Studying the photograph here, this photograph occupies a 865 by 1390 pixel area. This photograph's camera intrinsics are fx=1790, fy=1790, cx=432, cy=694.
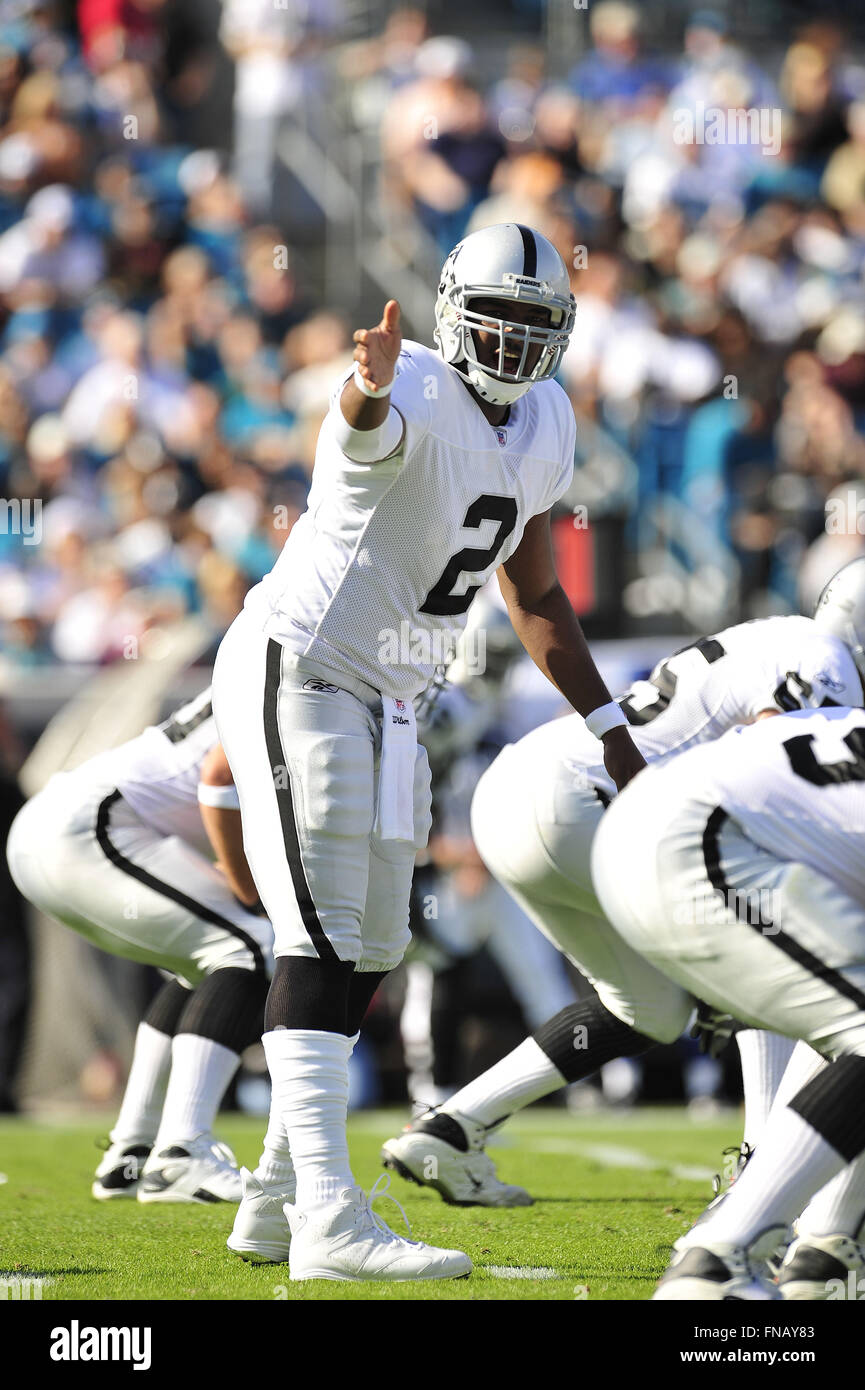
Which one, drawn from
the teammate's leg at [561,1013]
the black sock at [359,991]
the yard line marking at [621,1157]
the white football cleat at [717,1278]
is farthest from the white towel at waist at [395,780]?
the yard line marking at [621,1157]

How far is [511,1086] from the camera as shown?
476cm

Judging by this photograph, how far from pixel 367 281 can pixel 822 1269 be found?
8.53 metres

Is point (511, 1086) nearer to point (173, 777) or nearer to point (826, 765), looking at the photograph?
point (173, 777)

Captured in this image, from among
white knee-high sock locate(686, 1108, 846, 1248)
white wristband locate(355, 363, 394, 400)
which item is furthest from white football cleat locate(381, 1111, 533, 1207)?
white wristband locate(355, 363, 394, 400)

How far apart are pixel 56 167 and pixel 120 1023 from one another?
19.5 ft

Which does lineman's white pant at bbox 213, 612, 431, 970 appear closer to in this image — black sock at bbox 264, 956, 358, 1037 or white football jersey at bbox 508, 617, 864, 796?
black sock at bbox 264, 956, 358, 1037

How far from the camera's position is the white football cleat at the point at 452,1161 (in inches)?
187

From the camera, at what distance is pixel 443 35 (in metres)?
12.0

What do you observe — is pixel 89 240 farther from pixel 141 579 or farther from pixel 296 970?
pixel 296 970

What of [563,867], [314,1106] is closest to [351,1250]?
[314,1106]

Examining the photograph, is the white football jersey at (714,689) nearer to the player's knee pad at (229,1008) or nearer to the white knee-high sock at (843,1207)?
the player's knee pad at (229,1008)

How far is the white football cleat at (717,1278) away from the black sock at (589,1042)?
1725 millimetres

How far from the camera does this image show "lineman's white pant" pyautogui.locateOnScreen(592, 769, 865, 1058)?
9.73ft

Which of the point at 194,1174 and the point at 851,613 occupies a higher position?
the point at 851,613
